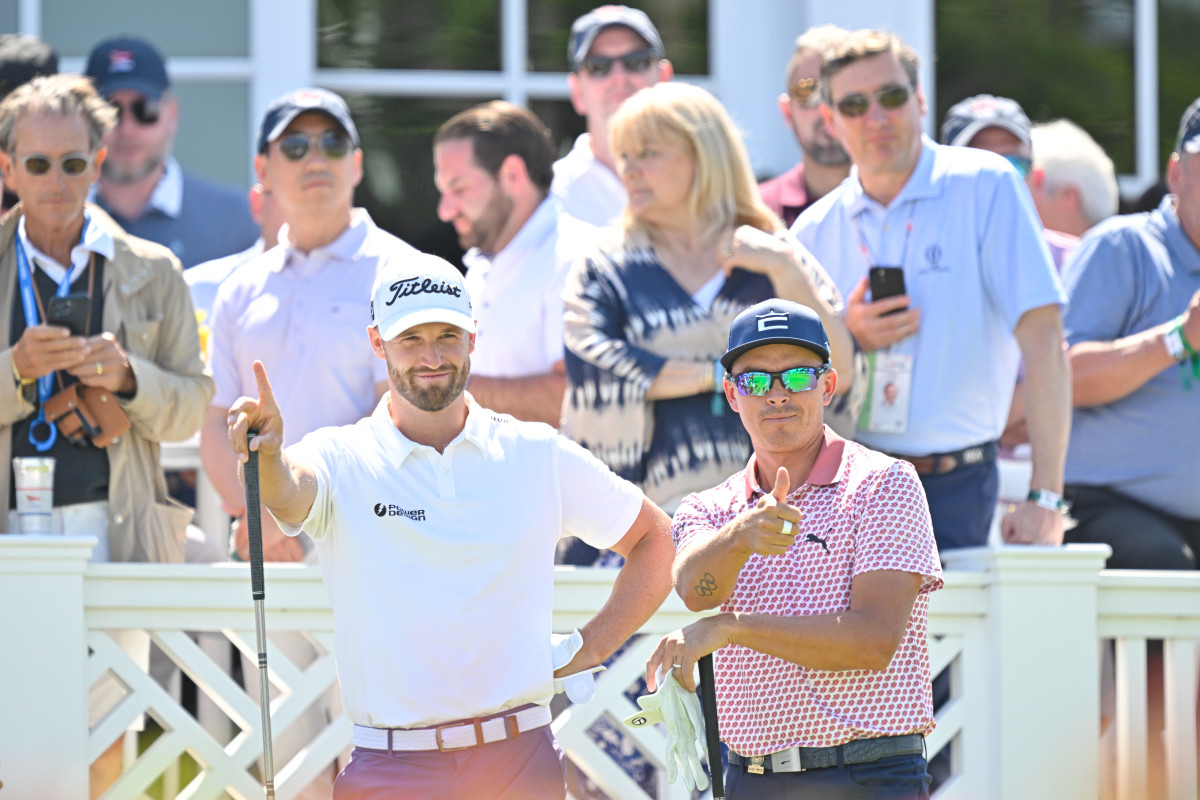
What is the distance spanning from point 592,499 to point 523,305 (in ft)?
5.60

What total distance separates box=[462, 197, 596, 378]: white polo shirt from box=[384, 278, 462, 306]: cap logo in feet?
5.35

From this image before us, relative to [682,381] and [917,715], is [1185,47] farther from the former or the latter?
[917,715]

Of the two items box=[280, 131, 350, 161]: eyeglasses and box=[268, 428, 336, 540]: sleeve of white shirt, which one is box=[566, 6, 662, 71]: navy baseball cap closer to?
box=[280, 131, 350, 161]: eyeglasses

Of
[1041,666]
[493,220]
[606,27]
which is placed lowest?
[1041,666]

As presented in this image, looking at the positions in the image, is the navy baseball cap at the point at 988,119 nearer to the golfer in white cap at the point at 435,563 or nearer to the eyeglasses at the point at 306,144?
the eyeglasses at the point at 306,144

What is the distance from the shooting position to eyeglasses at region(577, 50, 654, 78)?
6.52 meters

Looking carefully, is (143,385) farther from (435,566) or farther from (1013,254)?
(1013,254)

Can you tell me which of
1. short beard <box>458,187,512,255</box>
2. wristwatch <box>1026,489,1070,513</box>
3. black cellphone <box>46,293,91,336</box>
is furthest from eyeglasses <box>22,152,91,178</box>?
wristwatch <box>1026,489,1070,513</box>

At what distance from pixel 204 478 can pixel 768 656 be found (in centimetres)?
311

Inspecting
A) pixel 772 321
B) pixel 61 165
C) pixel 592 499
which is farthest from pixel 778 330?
pixel 61 165

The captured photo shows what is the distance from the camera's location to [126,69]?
22.0ft

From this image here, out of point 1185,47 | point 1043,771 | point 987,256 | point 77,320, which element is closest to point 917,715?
point 1043,771

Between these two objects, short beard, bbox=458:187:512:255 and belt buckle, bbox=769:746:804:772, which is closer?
belt buckle, bbox=769:746:804:772

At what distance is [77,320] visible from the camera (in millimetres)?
5207
